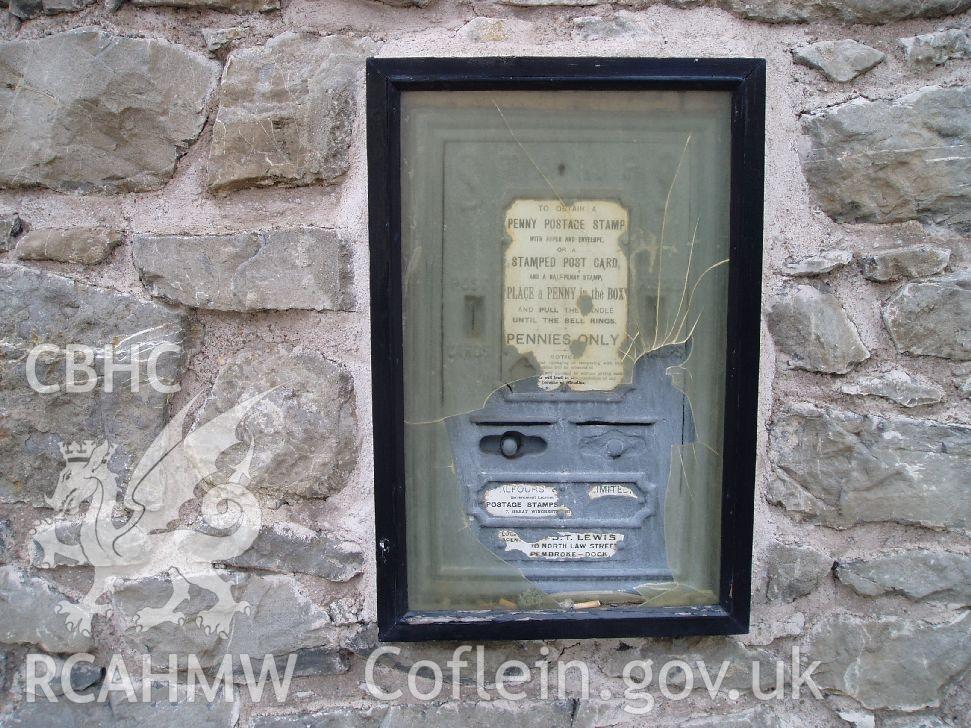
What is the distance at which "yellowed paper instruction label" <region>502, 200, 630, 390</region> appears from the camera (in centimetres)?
88

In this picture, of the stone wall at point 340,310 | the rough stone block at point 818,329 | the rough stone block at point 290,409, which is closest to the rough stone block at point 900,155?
the stone wall at point 340,310

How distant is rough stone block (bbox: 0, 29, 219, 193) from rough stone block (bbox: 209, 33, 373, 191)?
0.14ft

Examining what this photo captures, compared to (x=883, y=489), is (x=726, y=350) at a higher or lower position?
higher

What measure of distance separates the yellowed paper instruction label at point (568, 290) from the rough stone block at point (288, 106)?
25cm

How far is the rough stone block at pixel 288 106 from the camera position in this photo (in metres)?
0.89

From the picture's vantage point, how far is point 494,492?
0.92 meters

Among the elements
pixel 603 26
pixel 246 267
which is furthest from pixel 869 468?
pixel 246 267

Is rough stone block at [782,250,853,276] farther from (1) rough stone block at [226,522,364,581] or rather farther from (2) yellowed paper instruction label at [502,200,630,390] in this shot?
(1) rough stone block at [226,522,364,581]

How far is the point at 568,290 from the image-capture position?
890 mm

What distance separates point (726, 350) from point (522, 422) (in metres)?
0.27

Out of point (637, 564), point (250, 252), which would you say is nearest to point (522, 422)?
point (637, 564)

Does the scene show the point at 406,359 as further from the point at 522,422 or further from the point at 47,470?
the point at 47,470

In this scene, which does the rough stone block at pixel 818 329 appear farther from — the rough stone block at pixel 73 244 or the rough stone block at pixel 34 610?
the rough stone block at pixel 34 610

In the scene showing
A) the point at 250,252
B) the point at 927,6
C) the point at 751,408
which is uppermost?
the point at 927,6
